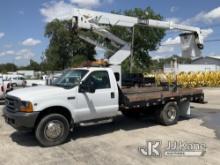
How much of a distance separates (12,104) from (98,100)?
2264 millimetres

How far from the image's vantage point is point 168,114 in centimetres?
976

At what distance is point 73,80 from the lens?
8047mm

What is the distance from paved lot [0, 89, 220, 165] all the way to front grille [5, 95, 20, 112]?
937 mm

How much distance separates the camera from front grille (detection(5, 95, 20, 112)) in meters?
7.15

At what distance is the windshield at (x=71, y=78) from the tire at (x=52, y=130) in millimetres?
993

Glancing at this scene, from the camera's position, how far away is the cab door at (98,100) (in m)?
7.77

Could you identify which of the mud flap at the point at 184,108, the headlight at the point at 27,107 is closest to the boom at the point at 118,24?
the mud flap at the point at 184,108

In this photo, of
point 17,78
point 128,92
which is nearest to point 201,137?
point 128,92

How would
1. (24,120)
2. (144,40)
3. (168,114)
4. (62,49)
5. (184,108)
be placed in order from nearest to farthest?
(24,120) → (168,114) → (184,108) → (144,40) → (62,49)

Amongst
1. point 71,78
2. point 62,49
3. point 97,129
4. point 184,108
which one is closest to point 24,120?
point 71,78

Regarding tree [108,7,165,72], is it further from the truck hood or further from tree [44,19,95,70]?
the truck hood

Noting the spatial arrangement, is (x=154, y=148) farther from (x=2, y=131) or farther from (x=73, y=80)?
(x=2, y=131)

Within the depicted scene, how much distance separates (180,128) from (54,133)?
4140mm

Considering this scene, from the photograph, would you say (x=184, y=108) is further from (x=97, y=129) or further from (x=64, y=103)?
(x=64, y=103)
